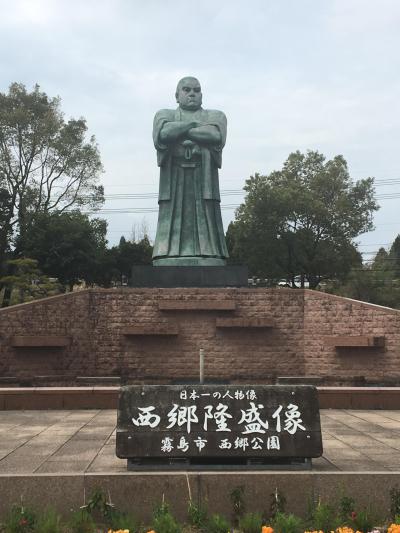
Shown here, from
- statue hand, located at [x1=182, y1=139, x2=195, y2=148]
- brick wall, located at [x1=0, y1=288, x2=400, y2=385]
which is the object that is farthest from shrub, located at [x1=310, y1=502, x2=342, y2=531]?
statue hand, located at [x1=182, y1=139, x2=195, y2=148]

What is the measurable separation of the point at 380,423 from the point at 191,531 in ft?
13.3

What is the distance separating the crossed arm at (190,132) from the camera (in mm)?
15148

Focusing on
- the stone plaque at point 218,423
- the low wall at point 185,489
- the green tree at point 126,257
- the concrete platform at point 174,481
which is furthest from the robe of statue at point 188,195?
the green tree at point 126,257

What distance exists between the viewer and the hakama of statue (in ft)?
49.8

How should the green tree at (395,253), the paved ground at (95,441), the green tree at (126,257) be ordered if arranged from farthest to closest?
the green tree at (395,253) < the green tree at (126,257) < the paved ground at (95,441)

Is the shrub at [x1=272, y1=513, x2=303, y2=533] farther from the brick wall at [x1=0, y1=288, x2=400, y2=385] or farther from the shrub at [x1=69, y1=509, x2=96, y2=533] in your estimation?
the brick wall at [x1=0, y1=288, x2=400, y2=385]

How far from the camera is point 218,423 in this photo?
15.1 feet

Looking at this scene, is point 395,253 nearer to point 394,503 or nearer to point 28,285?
point 28,285

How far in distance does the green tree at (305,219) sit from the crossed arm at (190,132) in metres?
13.4

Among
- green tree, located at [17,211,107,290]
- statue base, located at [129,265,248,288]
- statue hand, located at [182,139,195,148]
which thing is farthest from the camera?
green tree, located at [17,211,107,290]

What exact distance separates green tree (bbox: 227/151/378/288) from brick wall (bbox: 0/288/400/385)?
14.6 metres

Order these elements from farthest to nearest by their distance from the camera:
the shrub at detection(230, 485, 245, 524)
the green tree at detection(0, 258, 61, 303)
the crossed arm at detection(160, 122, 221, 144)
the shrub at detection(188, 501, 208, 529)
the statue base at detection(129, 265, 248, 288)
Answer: the green tree at detection(0, 258, 61, 303) < the crossed arm at detection(160, 122, 221, 144) < the statue base at detection(129, 265, 248, 288) < the shrub at detection(230, 485, 245, 524) < the shrub at detection(188, 501, 208, 529)

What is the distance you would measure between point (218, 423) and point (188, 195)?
37.6 ft

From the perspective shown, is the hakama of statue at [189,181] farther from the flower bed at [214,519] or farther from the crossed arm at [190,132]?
the flower bed at [214,519]
